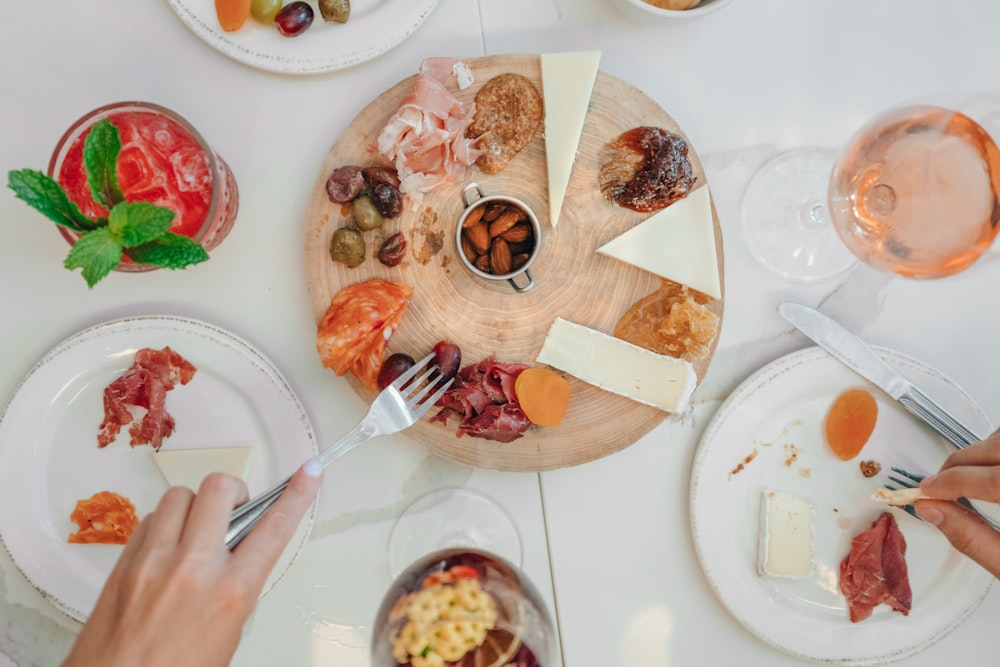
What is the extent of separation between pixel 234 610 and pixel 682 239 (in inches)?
32.9

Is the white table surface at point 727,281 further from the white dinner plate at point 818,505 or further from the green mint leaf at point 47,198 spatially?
the green mint leaf at point 47,198

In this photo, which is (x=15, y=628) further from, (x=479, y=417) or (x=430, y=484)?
(x=479, y=417)

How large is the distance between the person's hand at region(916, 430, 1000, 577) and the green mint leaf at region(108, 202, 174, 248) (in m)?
1.10

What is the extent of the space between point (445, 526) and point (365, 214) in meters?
0.53

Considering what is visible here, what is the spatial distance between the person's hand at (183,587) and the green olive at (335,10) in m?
0.75

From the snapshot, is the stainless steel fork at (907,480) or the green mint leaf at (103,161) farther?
the stainless steel fork at (907,480)

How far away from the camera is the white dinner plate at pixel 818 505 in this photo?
45.6 inches

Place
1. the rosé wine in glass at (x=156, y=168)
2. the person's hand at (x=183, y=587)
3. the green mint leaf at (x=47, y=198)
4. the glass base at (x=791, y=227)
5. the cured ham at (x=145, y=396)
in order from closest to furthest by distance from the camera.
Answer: the person's hand at (x=183, y=587) < the green mint leaf at (x=47, y=198) < the rosé wine in glass at (x=156, y=168) < the cured ham at (x=145, y=396) < the glass base at (x=791, y=227)

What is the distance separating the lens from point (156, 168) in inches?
39.6

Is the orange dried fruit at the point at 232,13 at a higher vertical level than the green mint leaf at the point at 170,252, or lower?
higher

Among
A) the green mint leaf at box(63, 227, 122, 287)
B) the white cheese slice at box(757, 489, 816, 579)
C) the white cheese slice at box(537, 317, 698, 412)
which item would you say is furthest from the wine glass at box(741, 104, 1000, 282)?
the green mint leaf at box(63, 227, 122, 287)

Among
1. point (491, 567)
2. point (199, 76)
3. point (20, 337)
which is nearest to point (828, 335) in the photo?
point (491, 567)

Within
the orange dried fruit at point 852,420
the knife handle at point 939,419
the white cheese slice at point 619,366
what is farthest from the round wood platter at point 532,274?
the knife handle at point 939,419

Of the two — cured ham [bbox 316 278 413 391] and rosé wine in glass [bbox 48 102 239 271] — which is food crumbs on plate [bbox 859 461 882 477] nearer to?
cured ham [bbox 316 278 413 391]
